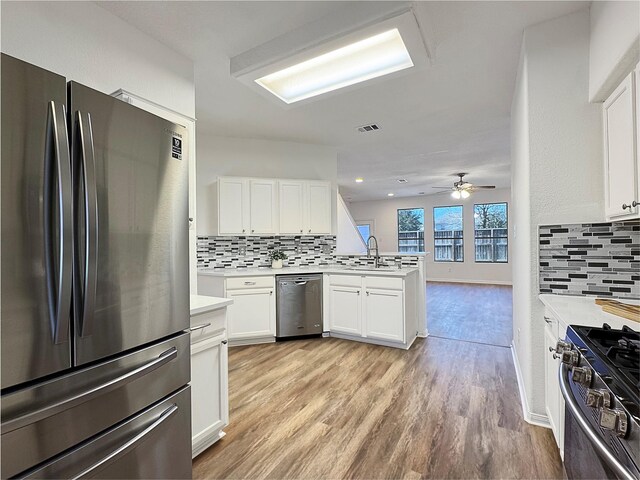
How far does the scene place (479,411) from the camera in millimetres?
2221

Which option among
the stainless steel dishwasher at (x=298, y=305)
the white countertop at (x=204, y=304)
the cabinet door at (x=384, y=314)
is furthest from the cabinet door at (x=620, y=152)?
the stainless steel dishwasher at (x=298, y=305)

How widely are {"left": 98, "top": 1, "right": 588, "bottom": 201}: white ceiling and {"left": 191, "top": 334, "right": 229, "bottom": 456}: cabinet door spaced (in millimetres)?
2012

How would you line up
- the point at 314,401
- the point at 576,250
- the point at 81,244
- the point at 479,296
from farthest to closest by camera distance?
the point at 479,296
the point at 314,401
the point at 576,250
the point at 81,244

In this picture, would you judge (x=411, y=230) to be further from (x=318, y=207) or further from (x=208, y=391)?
(x=208, y=391)

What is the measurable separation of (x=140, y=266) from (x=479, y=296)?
7.08m

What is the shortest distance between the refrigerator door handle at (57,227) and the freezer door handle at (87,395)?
0.20m

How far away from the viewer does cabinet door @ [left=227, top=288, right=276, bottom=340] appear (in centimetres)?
366

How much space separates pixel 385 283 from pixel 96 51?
10.4 ft

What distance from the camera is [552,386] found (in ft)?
5.79

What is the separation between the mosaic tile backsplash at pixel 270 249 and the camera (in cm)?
420

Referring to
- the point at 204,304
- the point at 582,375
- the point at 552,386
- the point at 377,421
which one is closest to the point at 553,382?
the point at 552,386

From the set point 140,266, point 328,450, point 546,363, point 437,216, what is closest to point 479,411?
point 546,363

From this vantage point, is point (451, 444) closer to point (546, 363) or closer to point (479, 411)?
point (479, 411)

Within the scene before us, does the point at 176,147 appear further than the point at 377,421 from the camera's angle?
No
